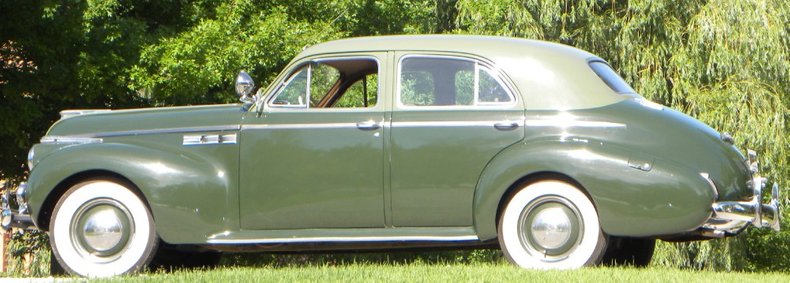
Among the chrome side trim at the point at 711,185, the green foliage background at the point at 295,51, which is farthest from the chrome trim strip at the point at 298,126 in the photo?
the green foliage background at the point at 295,51

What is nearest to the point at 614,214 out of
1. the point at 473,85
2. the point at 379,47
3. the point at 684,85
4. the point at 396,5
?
the point at 473,85

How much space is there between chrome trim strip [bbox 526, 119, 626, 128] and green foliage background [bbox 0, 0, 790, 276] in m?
15.3

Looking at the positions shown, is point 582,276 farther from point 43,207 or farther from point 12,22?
point 12,22

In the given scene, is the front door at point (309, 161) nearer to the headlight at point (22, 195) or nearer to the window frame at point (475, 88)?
the window frame at point (475, 88)

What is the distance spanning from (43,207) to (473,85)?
311cm

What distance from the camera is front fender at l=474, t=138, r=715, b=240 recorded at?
8320 mm

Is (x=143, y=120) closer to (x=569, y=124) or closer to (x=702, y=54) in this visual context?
(x=569, y=124)

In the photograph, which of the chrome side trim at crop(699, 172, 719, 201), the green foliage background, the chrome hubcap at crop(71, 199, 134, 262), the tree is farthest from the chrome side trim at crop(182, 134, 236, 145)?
the tree

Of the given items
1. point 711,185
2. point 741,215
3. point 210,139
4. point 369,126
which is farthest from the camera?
point 210,139

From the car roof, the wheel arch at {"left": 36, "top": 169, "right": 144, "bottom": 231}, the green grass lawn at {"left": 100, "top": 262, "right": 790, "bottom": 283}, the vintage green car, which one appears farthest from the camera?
the wheel arch at {"left": 36, "top": 169, "right": 144, "bottom": 231}

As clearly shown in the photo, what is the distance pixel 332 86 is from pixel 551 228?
1993 millimetres

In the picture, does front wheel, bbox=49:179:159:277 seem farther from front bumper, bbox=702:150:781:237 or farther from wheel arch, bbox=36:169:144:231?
front bumper, bbox=702:150:781:237

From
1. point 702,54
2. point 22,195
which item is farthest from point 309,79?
point 702,54

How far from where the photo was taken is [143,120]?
961 centimetres
